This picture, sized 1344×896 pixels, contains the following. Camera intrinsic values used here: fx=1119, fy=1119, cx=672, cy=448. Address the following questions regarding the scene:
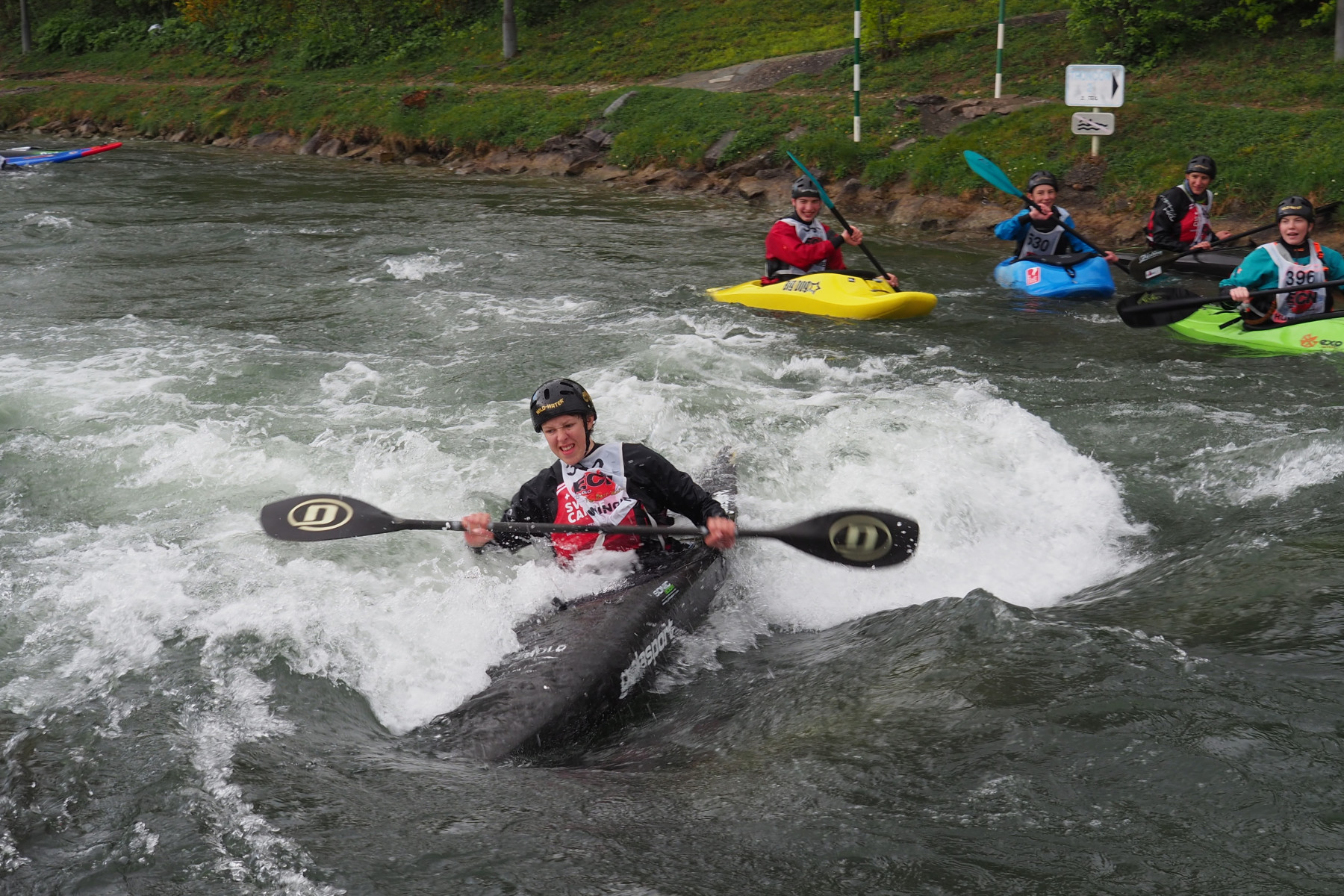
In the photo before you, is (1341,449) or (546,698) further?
(1341,449)

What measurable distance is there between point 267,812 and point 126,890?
1.36ft

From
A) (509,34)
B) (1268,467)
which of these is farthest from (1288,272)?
(509,34)

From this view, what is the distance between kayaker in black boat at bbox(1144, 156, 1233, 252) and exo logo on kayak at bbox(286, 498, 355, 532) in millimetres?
7757

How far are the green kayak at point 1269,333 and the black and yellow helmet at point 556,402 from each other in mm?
5513

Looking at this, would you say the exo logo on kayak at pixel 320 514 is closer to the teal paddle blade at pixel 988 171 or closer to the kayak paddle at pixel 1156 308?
the kayak paddle at pixel 1156 308

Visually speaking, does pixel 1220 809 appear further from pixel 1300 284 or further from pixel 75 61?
pixel 75 61

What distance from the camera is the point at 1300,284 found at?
7.61 m

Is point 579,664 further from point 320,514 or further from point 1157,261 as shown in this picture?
point 1157,261

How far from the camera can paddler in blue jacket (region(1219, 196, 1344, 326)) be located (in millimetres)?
→ 7516

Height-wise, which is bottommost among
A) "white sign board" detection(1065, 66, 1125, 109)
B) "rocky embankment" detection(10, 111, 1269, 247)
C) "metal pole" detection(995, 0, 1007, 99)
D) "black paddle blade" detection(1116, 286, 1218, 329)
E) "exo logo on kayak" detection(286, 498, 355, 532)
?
"exo logo on kayak" detection(286, 498, 355, 532)

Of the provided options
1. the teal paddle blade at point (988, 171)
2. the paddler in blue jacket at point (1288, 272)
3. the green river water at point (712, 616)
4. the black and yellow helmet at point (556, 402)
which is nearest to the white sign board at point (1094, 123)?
the teal paddle blade at point (988, 171)

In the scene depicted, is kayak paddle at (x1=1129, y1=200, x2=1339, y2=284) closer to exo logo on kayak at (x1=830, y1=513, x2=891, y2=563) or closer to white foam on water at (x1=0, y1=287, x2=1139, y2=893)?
white foam on water at (x1=0, y1=287, x2=1139, y2=893)

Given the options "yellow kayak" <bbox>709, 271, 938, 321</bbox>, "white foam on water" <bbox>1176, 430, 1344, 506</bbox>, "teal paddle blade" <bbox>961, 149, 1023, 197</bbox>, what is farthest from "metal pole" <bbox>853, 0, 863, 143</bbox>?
"white foam on water" <bbox>1176, 430, 1344, 506</bbox>

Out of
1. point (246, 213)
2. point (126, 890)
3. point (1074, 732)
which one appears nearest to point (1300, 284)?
point (1074, 732)
